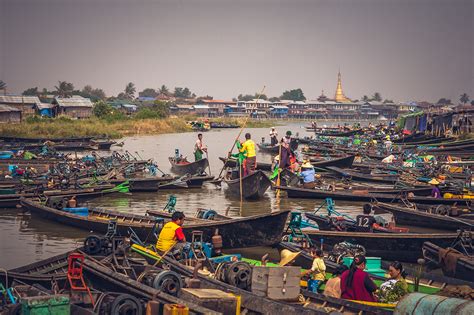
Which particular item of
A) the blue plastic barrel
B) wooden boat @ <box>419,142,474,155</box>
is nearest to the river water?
the blue plastic barrel

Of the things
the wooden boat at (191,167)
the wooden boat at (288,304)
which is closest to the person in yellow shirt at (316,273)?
the wooden boat at (288,304)

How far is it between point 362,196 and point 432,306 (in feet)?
36.9

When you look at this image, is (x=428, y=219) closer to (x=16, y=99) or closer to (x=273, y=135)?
(x=273, y=135)

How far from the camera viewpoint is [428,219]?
568 inches

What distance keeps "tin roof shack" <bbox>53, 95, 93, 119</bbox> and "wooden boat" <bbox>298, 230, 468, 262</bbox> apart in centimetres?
5307

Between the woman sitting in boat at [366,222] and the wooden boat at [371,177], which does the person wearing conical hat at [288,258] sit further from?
the wooden boat at [371,177]

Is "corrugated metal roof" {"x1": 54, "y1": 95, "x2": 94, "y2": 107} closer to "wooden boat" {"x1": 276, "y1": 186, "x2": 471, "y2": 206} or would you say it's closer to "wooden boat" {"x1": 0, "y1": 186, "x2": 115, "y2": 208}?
"wooden boat" {"x1": 0, "y1": 186, "x2": 115, "y2": 208}

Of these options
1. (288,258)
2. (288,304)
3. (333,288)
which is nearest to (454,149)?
(288,258)

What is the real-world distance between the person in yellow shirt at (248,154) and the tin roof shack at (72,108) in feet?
151

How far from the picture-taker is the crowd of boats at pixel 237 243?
312 inches

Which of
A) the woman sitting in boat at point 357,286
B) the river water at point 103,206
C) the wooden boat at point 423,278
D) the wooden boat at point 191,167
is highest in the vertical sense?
the wooden boat at point 191,167

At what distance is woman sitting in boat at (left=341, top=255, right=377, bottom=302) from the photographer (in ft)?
26.8

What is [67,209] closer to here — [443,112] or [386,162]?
[386,162]

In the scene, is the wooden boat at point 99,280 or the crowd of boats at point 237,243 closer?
the wooden boat at point 99,280
